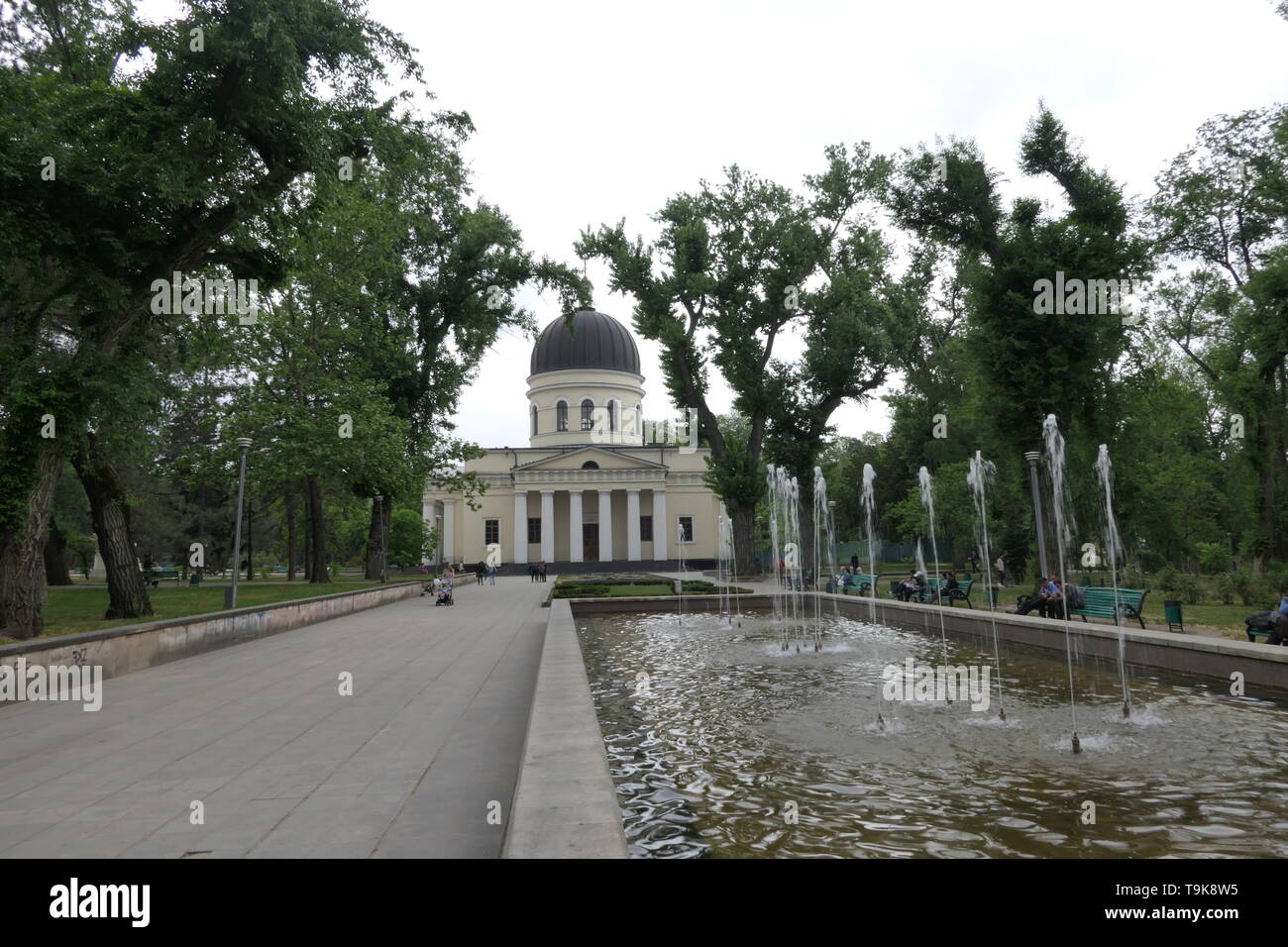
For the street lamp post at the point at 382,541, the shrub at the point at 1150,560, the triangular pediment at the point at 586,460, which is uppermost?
the triangular pediment at the point at 586,460

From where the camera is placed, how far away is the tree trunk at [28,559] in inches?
455

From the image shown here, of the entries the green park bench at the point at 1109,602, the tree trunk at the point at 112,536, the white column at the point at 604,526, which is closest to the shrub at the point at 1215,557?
the green park bench at the point at 1109,602

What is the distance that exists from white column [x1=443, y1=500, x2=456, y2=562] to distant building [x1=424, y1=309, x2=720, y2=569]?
8cm

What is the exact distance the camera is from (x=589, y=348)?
62.4 metres

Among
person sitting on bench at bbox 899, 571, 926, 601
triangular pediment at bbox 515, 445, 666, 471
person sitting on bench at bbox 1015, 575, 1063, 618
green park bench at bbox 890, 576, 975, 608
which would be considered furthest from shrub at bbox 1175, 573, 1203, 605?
triangular pediment at bbox 515, 445, 666, 471

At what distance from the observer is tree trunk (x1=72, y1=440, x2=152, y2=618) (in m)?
14.7

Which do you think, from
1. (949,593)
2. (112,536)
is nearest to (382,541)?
(112,536)

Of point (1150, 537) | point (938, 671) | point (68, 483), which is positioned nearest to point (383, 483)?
point (68, 483)

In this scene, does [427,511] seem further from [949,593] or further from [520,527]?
[949,593]

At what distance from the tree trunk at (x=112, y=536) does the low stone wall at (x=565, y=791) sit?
40.5 feet

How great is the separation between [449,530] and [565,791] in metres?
56.7

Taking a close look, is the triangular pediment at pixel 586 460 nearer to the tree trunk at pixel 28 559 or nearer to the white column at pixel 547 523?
the white column at pixel 547 523

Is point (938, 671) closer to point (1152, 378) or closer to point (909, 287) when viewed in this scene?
point (1152, 378)
